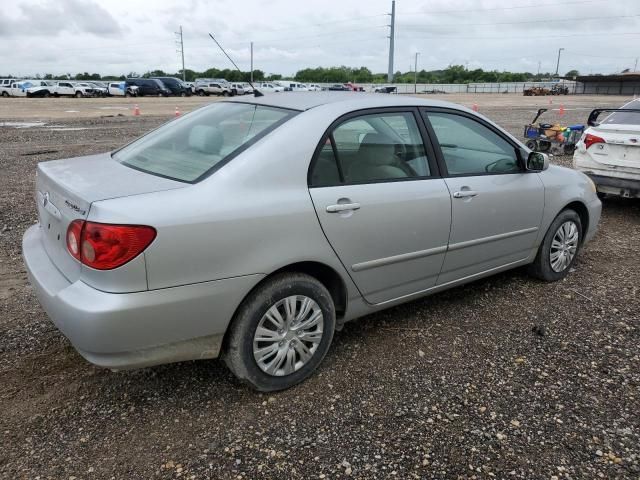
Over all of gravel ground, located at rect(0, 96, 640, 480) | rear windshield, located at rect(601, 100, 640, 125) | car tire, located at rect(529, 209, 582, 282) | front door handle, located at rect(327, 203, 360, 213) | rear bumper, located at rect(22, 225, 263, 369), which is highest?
rear windshield, located at rect(601, 100, 640, 125)

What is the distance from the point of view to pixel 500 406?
2984 millimetres

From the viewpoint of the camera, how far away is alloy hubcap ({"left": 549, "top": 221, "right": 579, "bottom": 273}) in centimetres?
465

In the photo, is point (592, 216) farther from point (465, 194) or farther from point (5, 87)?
point (5, 87)

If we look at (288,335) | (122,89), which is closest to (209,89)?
(122,89)

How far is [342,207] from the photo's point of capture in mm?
3031

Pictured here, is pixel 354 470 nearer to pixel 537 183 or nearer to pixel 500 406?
pixel 500 406

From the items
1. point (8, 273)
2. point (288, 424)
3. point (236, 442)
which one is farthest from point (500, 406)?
point (8, 273)

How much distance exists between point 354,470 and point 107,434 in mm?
1251

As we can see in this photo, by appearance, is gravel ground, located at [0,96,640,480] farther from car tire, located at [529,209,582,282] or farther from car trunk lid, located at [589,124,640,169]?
car trunk lid, located at [589,124,640,169]

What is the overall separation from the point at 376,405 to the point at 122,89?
160 feet

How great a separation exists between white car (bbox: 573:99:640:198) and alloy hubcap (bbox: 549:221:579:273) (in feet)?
8.46

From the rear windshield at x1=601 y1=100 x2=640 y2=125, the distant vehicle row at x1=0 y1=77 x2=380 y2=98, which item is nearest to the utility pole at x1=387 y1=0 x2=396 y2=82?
the distant vehicle row at x1=0 y1=77 x2=380 y2=98

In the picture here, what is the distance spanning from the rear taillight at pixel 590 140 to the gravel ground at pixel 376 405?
3.63 meters

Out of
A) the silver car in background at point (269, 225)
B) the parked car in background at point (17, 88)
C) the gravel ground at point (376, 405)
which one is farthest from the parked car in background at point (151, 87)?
the silver car in background at point (269, 225)
